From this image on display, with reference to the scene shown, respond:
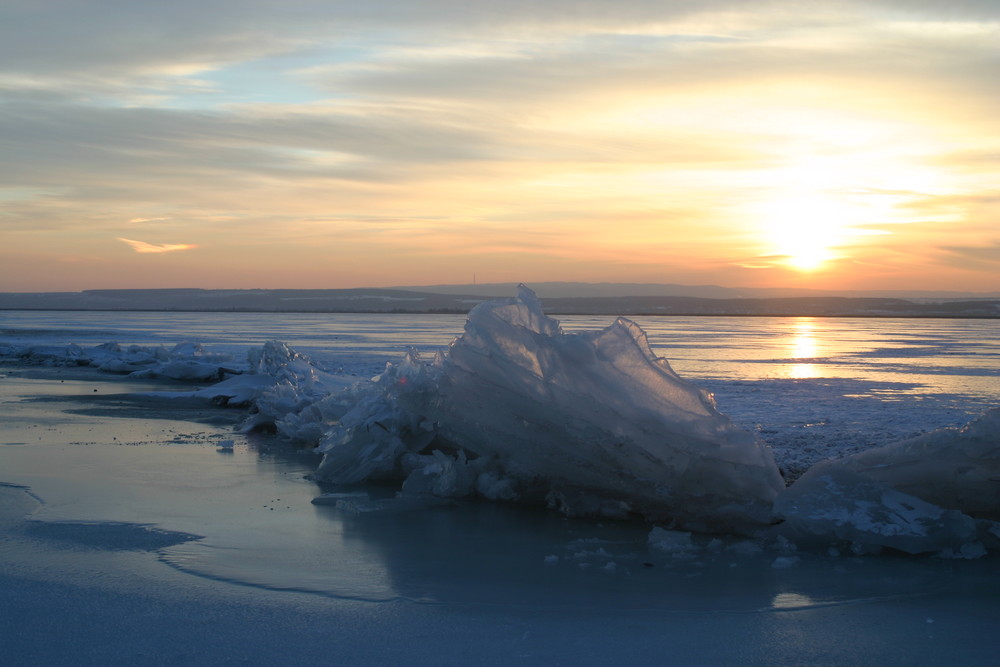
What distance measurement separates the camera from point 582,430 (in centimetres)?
561

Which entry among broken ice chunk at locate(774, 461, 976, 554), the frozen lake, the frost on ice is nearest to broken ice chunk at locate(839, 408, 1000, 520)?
broken ice chunk at locate(774, 461, 976, 554)

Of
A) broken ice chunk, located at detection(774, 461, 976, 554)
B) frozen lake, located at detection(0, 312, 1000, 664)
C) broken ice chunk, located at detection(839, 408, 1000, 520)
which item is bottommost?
frozen lake, located at detection(0, 312, 1000, 664)

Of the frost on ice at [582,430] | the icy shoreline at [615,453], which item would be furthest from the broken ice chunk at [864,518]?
the frost on ice at [582,430]

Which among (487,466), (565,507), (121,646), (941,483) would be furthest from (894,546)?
(121,646)

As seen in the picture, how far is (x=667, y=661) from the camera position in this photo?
325 cm

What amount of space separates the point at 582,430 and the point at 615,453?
258mm

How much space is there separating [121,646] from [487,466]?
3.35 metres

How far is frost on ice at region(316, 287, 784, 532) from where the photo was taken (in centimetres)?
545

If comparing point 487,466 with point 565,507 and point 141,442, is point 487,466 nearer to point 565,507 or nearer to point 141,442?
point 565,507

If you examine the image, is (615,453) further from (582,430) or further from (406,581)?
(406,581)

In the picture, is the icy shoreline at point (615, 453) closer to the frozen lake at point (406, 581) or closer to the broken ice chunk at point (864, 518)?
the broken ice chunk at point (864, 518)

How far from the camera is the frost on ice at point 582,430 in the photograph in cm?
545

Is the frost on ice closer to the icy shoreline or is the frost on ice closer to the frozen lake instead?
the icy shoreline

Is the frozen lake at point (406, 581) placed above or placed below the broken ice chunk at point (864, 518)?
below
